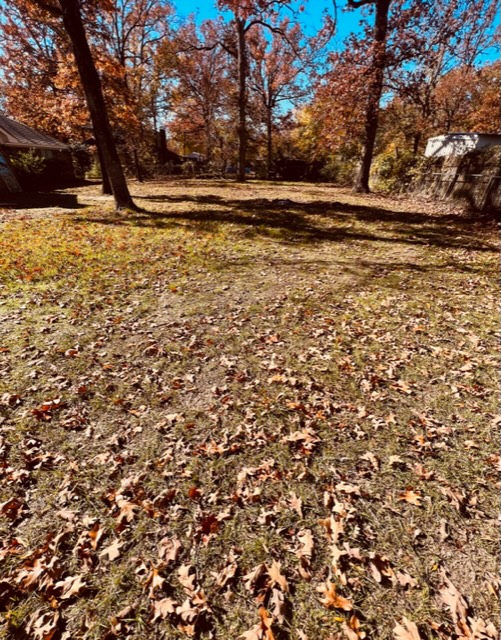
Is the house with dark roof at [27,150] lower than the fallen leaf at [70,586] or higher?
higher

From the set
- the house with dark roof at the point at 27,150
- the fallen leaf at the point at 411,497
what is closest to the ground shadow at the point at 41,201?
the house with dark roof at the point at 27,150

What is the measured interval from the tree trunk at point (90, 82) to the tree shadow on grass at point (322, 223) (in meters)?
2.25

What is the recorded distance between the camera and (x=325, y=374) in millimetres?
4871

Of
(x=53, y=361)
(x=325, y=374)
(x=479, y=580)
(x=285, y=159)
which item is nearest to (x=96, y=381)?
(x=53, y=361)

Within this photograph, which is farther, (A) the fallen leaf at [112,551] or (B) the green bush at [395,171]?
(B) the green bush at [395,171]

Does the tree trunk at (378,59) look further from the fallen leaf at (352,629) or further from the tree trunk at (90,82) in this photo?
the fallen leaf at (352,629)

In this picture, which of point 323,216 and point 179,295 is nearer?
point 179,295

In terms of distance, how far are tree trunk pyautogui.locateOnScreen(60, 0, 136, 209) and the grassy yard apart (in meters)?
6.86

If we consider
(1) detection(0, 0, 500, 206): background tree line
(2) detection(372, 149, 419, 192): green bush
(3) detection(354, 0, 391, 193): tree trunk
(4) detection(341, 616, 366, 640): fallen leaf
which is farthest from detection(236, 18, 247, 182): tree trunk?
(4) detection(341, 616, 366, 640): fallen leaf

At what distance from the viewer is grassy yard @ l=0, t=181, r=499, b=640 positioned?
2420 millimetres

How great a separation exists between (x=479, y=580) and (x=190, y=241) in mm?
10331

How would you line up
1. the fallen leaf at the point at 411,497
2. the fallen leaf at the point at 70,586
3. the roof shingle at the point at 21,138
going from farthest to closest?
the roof shingle at the point at 21,138 < the fallen leaf at the point at 411,497 < the fallen leaf at the point at 70,586

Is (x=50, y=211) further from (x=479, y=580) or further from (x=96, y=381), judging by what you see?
(x=479, y=580)

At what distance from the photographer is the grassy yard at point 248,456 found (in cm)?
242
